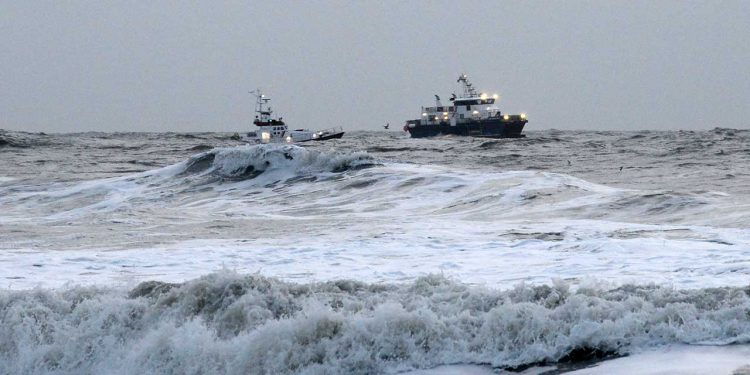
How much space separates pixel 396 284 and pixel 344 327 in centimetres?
181

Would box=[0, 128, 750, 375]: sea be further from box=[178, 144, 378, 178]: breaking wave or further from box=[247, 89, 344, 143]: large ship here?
box=[247, 89, 344, 143]: large ship

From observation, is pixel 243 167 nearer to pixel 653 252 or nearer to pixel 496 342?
pixel 653 252

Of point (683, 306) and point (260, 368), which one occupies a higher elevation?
point (683, 306)

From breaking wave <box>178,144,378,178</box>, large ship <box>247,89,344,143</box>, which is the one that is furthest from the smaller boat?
breaking wave <box>178,144,378,178</box>

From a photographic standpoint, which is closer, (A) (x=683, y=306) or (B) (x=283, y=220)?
(A) (x=683, y=306)

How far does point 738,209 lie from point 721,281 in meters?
6.48

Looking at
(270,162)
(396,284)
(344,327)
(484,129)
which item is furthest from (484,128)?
(344,327)

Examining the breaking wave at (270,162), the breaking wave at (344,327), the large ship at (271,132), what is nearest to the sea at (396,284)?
the breaking wave at (344,327)

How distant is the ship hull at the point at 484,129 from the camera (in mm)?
86625

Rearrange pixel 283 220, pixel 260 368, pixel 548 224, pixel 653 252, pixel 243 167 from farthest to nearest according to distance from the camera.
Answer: pixel 243 167, pixel 283 220, pixel 548 224, pixel 653 252, pixel 260 368

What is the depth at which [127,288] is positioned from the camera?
8227mm

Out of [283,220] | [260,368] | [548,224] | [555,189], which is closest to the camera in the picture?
[260,368]

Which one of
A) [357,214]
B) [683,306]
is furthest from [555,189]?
[683,306]

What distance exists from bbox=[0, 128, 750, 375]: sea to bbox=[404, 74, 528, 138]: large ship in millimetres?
66641
